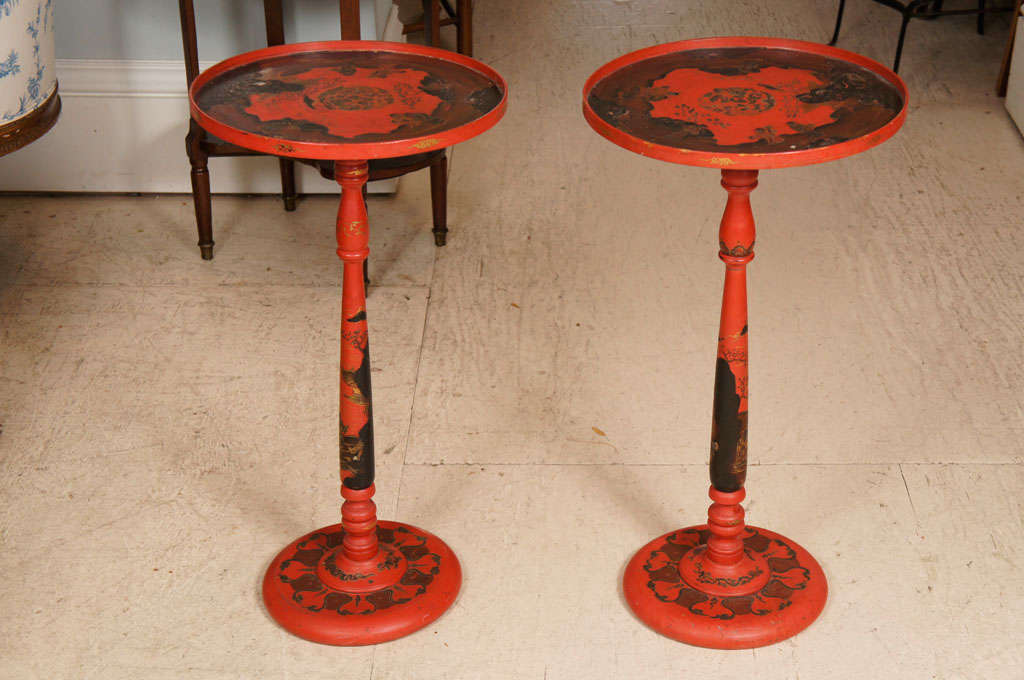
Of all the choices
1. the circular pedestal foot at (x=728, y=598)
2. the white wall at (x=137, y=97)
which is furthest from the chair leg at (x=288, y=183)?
the circular pedestal foot at (x=728, y=598)

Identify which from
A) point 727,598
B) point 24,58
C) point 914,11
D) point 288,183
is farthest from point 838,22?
point 24,58

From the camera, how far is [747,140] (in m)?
1.69

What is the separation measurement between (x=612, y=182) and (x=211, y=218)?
1.22m

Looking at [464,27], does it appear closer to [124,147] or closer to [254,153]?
[254,153]

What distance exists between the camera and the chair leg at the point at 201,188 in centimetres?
313

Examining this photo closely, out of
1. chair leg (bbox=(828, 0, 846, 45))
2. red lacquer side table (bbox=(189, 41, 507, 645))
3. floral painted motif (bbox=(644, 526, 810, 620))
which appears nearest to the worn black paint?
floral painted motif (bbox=(644, 526, 810, 620))

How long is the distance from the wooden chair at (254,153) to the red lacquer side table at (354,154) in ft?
2.67

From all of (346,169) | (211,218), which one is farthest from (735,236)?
(211,218)

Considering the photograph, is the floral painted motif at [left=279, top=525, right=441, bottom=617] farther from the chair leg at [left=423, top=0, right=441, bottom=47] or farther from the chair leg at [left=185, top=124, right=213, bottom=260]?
the chair leg at [left=423, top=0, right=441, bottom=47]

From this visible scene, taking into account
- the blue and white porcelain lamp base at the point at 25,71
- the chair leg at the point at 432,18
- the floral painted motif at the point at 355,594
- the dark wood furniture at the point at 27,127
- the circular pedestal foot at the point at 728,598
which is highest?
the blue and white porcelain lamp base at the point at 25,71

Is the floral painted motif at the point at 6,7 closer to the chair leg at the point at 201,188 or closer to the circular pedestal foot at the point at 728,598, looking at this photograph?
the chair leg at the point at 201,188

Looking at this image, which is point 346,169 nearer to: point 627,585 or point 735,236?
point 735,236

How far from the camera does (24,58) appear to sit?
2.22m

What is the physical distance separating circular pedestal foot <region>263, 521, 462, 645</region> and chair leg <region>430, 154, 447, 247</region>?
1.25m
